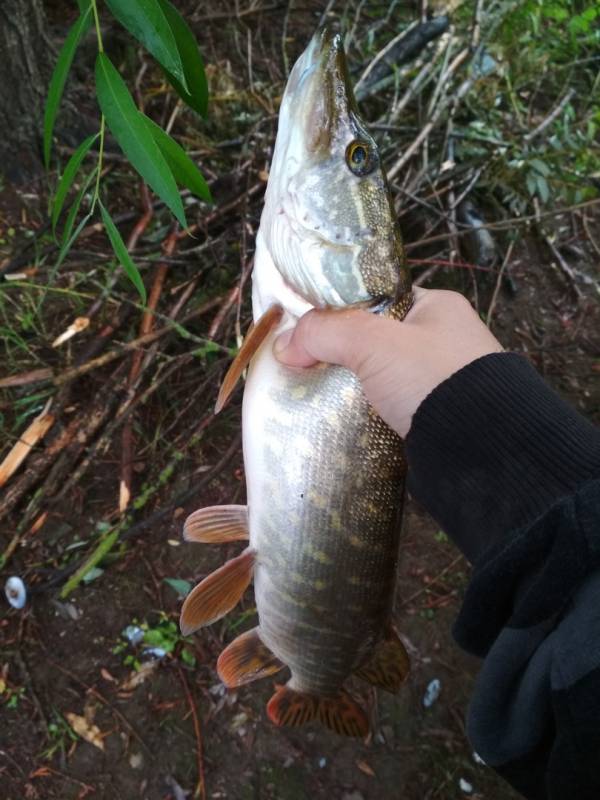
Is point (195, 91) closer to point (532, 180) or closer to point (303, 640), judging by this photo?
point (303, 640)

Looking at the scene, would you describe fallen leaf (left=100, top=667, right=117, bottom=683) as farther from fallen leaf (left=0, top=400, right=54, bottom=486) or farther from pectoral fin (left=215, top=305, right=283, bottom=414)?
pectoral fin (left=215, top=305, right=283, bottom=414)

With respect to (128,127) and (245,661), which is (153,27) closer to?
(128,127)

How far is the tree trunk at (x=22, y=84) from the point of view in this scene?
247 cm

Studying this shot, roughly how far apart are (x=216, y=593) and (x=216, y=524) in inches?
7.1

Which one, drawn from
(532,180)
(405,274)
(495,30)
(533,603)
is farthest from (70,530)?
(495,30)

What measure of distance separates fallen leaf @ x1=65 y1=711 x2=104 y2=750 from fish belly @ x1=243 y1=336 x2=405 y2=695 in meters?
0.97

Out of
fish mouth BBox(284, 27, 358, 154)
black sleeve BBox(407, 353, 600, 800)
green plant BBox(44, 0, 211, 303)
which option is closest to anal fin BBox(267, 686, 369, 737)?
black sleeve BBox(407, 353, 600, 800)

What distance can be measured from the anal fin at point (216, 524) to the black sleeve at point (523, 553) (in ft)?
1.74

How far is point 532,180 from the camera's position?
2.84 meters

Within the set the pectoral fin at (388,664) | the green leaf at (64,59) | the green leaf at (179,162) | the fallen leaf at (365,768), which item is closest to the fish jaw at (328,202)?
the green leaf at (179,162)

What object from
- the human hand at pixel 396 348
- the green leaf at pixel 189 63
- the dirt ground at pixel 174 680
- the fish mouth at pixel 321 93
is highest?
the green leaf at pixel 189 63

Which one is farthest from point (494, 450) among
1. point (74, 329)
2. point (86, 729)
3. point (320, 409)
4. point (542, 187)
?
point (542, 187)

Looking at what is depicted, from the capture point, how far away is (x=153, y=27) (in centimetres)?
91

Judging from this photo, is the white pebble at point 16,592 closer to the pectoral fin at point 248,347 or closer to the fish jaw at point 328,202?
the pectoral fin at point 248,347
